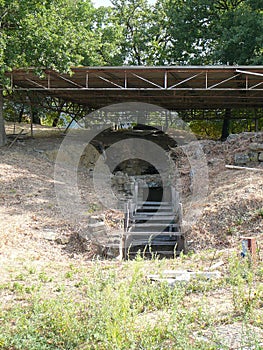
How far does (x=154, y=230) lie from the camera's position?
10.2 meters

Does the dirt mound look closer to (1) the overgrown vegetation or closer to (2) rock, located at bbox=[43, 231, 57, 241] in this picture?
(2) rock, located at bbox=[43, 231, 57, 241]

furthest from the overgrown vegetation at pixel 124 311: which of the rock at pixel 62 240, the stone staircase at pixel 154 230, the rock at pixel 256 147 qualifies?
the rock at pixel 256 147

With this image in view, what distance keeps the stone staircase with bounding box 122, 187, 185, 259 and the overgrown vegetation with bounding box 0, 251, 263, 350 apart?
3299 millimetres

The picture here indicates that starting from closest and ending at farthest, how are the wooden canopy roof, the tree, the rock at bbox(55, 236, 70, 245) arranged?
the rock at bbox(55, 236, 70, 245) → the tree → the wooden canopy roof

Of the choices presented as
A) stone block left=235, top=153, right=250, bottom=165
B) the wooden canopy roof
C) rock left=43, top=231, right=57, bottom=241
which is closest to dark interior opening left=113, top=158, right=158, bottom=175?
the wooden canopy roof

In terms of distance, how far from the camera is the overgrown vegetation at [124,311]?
144 inches

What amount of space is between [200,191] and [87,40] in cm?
830

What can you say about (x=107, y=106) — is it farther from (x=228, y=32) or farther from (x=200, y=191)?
(x=200, y=191)

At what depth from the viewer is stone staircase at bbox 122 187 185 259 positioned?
8836mm

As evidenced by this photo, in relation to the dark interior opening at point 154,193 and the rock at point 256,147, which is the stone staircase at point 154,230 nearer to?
the dark interior opening at point 154,193

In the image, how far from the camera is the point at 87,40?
15633mm

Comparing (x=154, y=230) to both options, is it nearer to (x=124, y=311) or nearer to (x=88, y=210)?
(x=88, y=210)

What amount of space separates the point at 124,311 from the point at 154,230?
6.48 m

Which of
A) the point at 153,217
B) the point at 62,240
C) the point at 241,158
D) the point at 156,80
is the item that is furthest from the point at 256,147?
the point at 62,240
